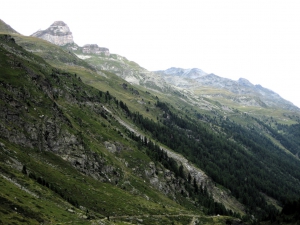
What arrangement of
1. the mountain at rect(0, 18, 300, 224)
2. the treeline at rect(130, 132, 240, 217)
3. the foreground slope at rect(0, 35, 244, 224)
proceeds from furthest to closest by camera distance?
the treeline at rect(130, 132, 240, 217) < the mountain at rect(0, 18, 300, 224) < the foreground slope at rect(0, 35, 244, 224)

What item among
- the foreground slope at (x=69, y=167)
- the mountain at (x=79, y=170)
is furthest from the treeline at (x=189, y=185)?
the foreground slope at (x=69, y=167)

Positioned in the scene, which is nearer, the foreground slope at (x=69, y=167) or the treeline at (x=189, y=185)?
the foreground slope at (x=69, y=167)

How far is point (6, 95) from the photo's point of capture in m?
109

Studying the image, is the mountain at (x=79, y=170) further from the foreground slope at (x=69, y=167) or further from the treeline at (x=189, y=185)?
the treeline at (x=189, y=185)

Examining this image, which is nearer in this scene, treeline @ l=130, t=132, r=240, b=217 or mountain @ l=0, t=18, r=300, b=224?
mountain @ l=0, t=18, r=300, b=224

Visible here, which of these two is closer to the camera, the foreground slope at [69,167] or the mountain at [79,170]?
the foreground slope at [69,167]

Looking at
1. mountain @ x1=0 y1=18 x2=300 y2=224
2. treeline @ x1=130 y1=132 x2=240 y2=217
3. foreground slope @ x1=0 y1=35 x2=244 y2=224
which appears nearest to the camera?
foreground slope @ x1=0 y1=35 x2=244 y2=224

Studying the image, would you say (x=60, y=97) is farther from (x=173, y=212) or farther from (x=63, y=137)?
(x=173, y=212)

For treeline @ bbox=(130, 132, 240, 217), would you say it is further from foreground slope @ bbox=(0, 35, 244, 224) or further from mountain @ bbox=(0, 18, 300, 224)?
foreground slope @ bbox=(0, 35, 244, 224)

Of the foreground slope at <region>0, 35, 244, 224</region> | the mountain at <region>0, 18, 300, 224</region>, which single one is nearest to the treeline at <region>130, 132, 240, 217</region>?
the mountain at <region>0, 18, 300, 224</region>

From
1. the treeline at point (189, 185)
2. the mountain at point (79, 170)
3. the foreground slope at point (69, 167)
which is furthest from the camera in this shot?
the treeline at point (189, 185)

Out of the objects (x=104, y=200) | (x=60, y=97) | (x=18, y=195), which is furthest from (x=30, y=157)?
(x=60, y=97)

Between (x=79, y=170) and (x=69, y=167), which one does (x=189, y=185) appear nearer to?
(x=79, y=170)

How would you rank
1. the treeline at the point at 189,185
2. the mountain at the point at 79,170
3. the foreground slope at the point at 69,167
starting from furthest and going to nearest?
the treeline at the point at 189,185
the mountain at the point at 79,170
the foreground slope at the point at 69,167
